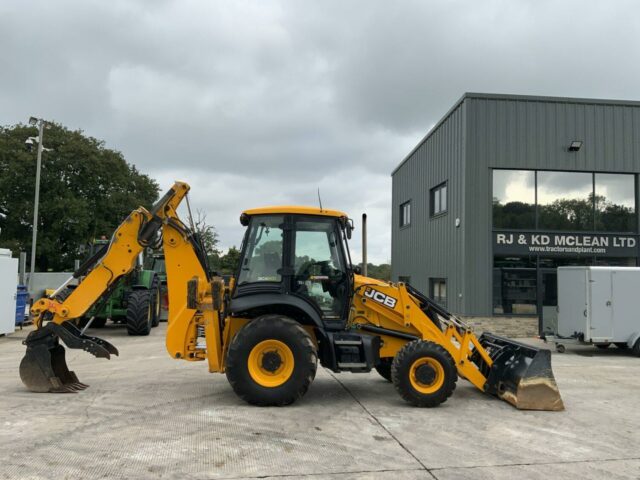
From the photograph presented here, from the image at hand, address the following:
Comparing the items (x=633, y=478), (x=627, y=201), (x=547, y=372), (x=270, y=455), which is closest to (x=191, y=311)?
(x=270, y=455)

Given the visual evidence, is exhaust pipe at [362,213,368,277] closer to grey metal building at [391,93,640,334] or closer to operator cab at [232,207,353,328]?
operator cab at [232,207,353,328]

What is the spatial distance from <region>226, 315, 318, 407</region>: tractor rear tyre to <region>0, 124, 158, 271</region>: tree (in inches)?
1193

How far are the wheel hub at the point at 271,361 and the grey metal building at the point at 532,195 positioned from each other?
10.3 m

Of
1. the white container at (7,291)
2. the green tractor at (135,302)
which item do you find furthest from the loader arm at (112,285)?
the white container at (7,291)

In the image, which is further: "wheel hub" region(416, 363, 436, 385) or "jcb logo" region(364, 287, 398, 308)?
"jcb logo" region(364, 287, 398, 308)

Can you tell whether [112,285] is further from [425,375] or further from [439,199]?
[439,199]

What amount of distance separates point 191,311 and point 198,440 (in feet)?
6.93

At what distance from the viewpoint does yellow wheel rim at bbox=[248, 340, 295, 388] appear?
265 inches

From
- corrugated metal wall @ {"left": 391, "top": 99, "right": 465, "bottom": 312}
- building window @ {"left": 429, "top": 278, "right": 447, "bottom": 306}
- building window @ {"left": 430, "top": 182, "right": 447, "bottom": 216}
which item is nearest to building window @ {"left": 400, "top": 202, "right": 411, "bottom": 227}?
corrugated metal wall @ {"left": 391, "top": 99, "right": 465, "bottom": 312}

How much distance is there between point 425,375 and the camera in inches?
272

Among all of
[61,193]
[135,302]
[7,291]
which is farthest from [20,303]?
[61,193]

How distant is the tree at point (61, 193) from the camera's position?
35219 millimetres

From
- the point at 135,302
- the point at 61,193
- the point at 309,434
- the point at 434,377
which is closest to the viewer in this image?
the point at 309,434

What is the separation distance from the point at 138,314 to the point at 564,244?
12.4 metres
